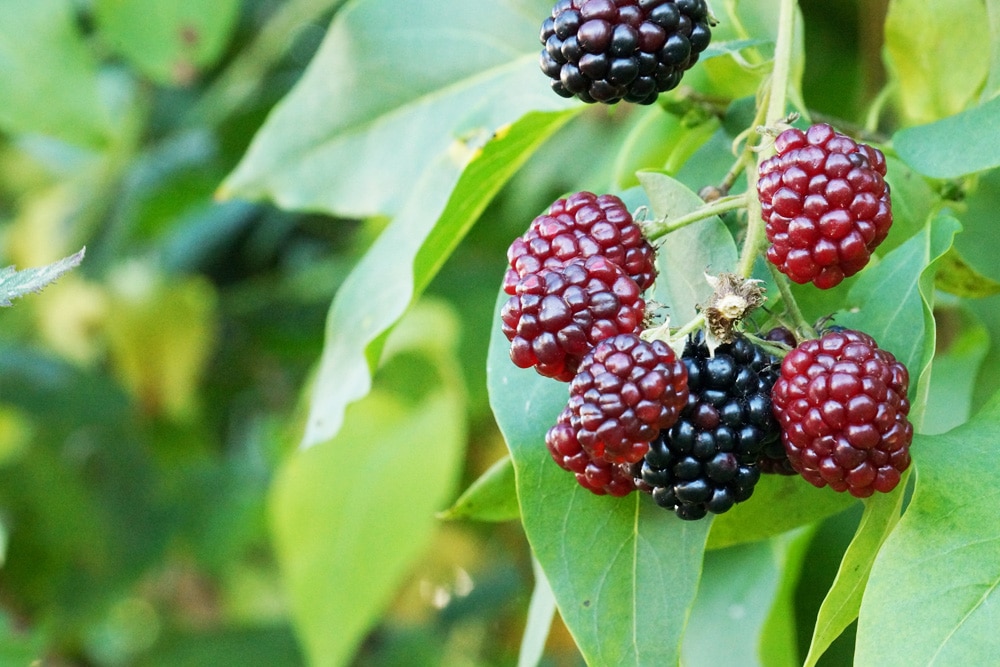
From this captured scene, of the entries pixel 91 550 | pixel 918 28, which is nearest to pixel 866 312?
pixel 918 28

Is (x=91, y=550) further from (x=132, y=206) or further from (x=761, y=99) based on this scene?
(x=761, y=99)

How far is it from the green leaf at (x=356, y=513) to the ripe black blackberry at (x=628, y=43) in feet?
2.53

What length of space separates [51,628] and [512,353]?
1.57m

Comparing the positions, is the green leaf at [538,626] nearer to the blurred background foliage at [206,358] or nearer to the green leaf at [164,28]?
the blurred background foliage at [206,358]

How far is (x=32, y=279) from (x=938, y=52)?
2.33 feet

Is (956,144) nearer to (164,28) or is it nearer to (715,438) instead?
(715,438)

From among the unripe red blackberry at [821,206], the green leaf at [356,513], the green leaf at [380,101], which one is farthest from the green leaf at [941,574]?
the green leaf at [356,513]

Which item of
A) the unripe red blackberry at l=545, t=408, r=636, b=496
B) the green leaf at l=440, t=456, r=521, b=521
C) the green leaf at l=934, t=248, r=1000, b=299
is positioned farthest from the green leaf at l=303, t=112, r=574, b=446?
the green leaf at l=934, t=248, r=1000, b=299

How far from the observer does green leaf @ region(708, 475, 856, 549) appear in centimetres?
74

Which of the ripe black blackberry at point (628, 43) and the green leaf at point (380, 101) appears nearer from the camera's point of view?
the ripe black blackberry at point (628, 43)

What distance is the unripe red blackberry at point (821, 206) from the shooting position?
623 mm

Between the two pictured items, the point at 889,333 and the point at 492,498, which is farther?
the point at 492,498

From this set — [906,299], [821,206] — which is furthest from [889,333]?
[821,206]

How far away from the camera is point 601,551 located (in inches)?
26.4
